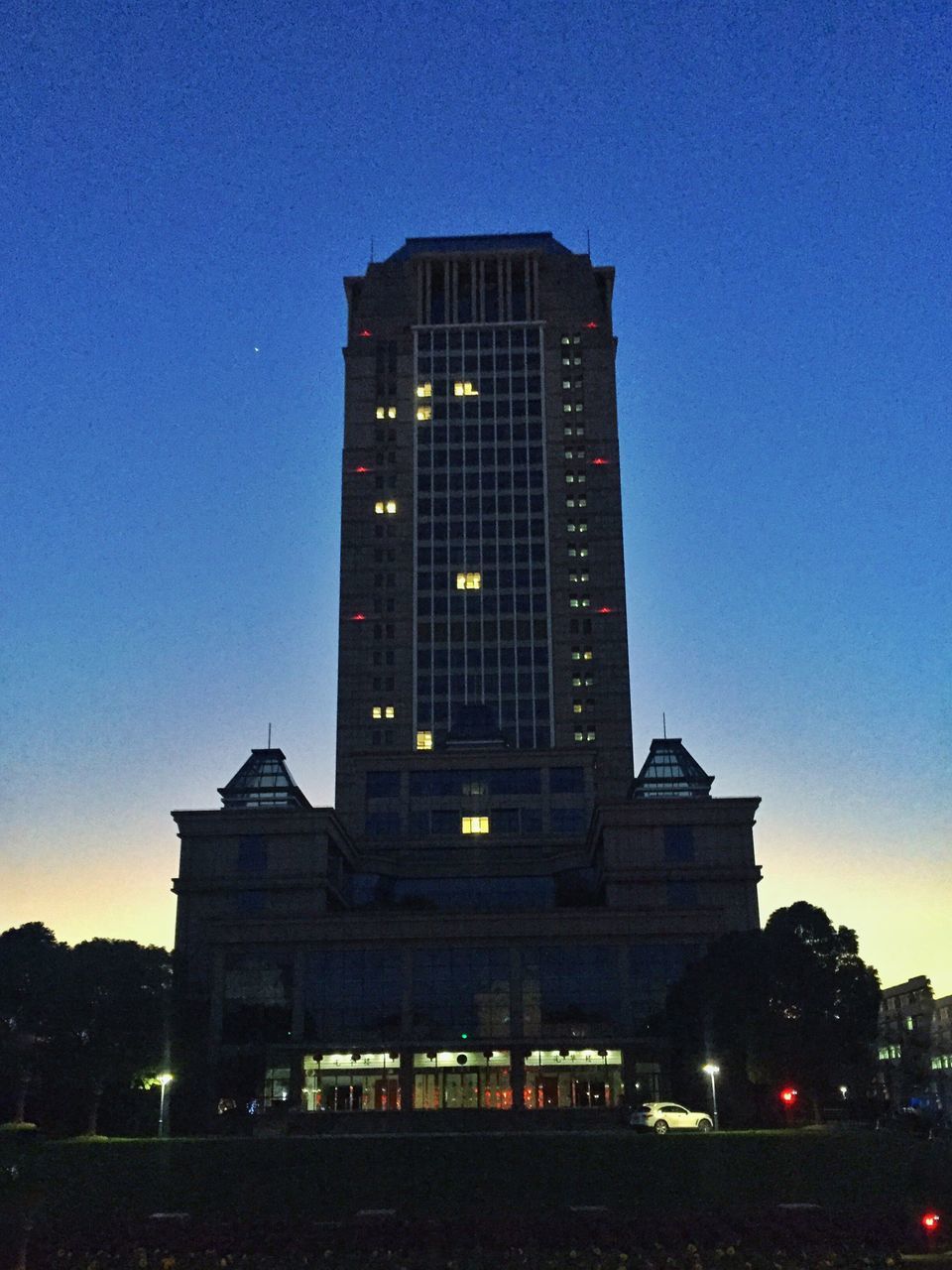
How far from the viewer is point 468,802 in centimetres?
13862

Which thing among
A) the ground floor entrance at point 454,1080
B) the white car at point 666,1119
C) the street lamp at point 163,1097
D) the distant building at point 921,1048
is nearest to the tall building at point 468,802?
the ground floor entrance at point 454,1080

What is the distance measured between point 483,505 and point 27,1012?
10540 cm

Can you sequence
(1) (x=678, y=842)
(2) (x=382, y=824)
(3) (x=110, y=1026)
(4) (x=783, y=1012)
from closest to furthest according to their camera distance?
1. (3) (x=110, y=1026)
2. (4) (x=783, y=1012)
3. (1) (x=678, y=842)
4. (2) (x=382, y=824)

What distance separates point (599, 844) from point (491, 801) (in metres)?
22.1

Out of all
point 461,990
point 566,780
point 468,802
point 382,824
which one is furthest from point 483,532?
point 461,990

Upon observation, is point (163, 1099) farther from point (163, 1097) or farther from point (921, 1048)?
point (921, 1048)

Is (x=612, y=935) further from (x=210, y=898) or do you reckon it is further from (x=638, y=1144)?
(x=638, y=1144)

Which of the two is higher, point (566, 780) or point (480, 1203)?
point (566, 780)

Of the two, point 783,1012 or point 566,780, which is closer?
point 783,1012

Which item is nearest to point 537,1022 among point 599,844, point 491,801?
point 599,844

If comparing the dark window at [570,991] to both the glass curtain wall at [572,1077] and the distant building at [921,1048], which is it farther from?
the distant building at [921,1048]

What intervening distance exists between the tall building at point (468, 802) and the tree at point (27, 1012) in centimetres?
906

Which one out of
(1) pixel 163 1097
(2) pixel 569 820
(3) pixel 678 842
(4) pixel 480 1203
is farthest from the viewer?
(2) pixel 569 820

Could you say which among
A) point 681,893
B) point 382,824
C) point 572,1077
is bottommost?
point 572,1077
